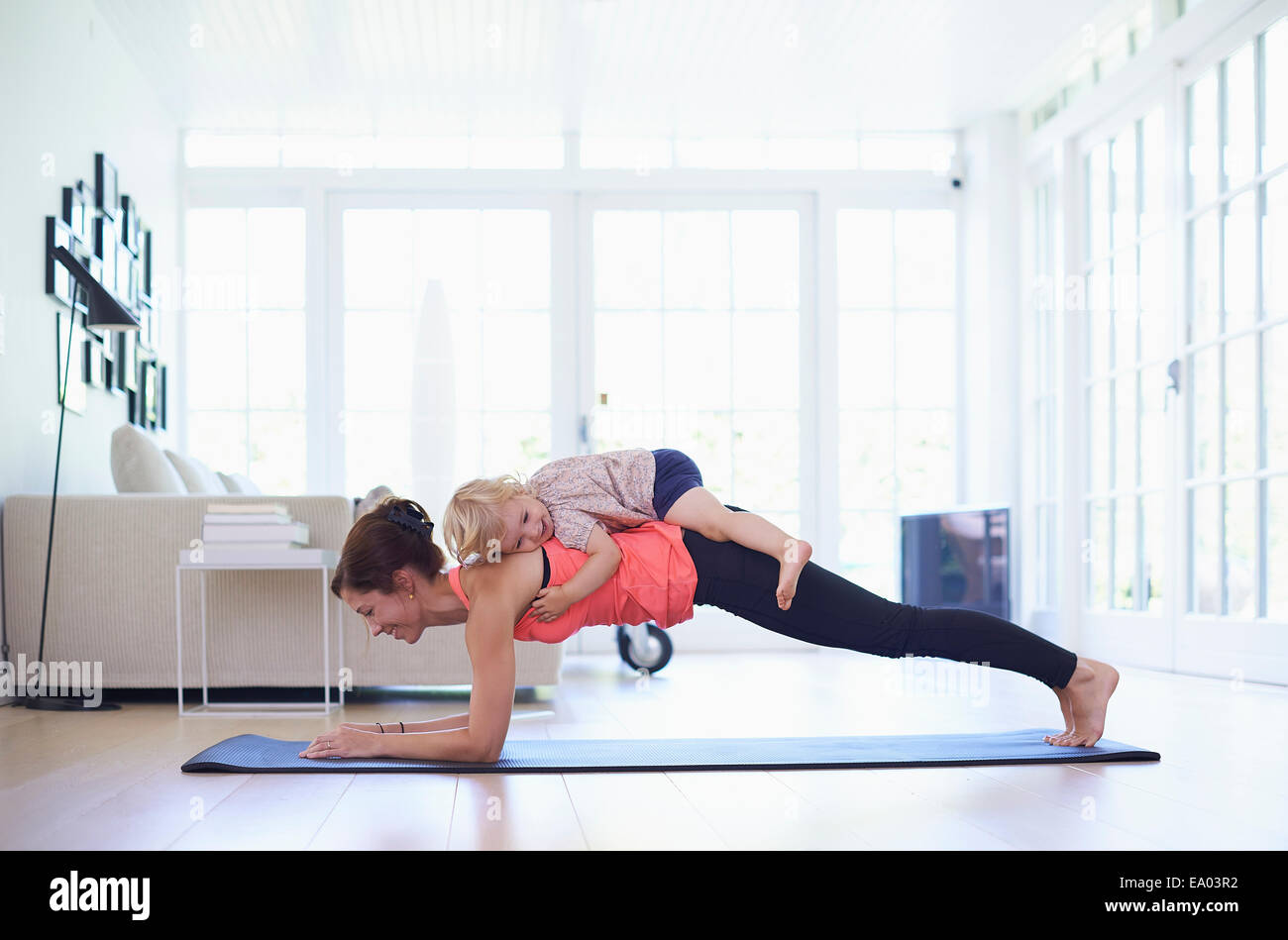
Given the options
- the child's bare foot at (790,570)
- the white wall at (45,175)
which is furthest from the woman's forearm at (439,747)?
the white wall at (45,175)

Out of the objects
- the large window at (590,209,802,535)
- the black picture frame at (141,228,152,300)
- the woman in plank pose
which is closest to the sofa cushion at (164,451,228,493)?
the black picture frame at (141,228,152,300)

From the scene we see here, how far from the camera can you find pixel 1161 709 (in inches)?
129

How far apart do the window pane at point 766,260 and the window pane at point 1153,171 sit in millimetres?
1936

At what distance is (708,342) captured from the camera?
20.7 ft

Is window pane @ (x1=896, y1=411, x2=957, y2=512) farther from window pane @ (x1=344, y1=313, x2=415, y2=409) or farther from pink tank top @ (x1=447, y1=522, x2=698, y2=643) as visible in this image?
pink tank top @ (x1=447, y1=522, x2=698, y2=643)

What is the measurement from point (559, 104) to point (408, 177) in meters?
0.92

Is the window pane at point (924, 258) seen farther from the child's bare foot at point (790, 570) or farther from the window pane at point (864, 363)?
the child's bare foot at point (790, 570)

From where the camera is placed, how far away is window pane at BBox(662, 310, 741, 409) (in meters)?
6.27

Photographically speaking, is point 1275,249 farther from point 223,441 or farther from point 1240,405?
point 223,441

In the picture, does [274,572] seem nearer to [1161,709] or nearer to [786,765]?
[786,765]

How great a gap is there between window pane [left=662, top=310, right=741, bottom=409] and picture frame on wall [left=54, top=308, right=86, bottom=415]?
290cm

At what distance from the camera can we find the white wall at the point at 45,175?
387 centimetres
